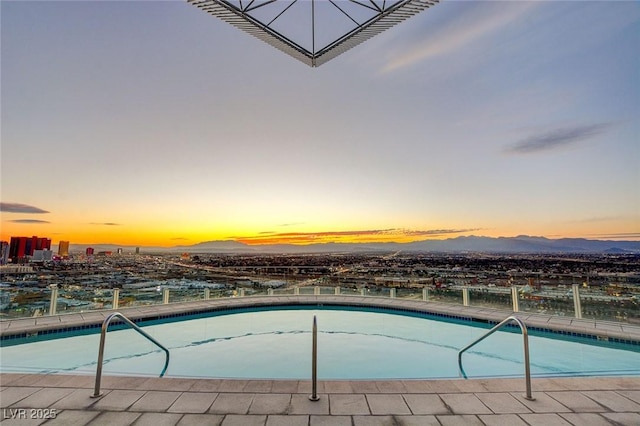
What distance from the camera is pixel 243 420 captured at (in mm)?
2375

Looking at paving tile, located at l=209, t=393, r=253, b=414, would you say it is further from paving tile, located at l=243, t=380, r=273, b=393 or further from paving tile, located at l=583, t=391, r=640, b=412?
paving tile, located at l=583, t=391, r=640, b=412

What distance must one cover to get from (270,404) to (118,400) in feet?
4.74

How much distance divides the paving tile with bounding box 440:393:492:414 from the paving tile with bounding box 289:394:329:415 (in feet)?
3.69

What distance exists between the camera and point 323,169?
14.1 metres

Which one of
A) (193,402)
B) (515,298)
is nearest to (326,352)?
(193,402)

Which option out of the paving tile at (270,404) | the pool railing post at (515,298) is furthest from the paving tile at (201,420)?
the pool railing post at (515,298)

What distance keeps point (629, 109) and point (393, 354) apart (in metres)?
13.5

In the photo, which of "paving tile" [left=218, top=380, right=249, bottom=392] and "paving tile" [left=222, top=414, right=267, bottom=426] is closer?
"paving tile" [left=222, top=414, right=267, bottom=426]

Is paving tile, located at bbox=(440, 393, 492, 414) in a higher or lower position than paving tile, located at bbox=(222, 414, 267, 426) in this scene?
lower

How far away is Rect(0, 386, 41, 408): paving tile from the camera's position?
8.76ft

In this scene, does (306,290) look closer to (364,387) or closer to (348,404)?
(364,387)

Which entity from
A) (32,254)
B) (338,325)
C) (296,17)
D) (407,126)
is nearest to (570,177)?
(407,126)

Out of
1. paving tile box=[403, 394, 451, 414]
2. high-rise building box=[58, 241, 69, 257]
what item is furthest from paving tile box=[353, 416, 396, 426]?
high-rise building box=[58, 241, 69, 257]

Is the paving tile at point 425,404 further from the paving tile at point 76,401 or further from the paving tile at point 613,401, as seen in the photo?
the paving tile at point 76,401
